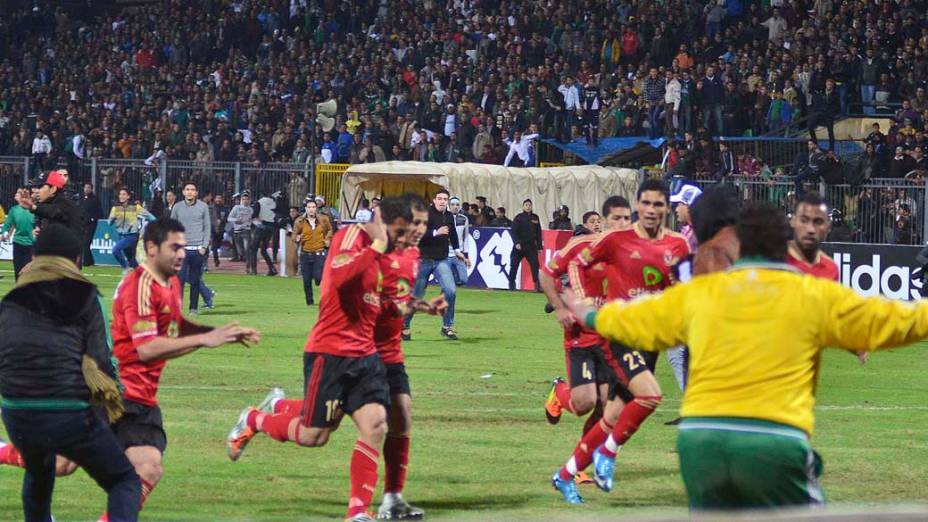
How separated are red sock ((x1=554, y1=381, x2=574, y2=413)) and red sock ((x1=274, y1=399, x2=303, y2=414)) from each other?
7.96 ft

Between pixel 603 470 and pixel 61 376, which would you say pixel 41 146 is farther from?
pixel 61 376

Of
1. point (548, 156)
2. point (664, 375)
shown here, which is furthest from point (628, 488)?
point (548, 156)

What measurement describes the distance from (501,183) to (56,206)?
56.3 feet

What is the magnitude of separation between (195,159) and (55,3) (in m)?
19.2

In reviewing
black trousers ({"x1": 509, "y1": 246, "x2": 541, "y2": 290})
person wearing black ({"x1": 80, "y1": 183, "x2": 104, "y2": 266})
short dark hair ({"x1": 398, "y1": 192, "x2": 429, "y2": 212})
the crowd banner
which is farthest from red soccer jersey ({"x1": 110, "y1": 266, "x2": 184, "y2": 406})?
person wearing black ({"x1": 80, "y1": 183, "x2": 104, "y2": 266})

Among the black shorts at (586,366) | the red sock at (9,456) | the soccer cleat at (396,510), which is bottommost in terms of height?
the soccer cleat at (396,510)

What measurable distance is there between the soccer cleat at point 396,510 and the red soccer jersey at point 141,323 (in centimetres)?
182

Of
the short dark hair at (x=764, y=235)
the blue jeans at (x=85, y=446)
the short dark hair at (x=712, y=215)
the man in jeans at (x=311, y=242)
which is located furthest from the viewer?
the man in jeans at (x=311, y=242)

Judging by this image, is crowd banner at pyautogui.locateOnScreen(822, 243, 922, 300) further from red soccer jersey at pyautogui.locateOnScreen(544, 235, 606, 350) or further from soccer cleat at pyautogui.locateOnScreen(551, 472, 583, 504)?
soccer cleat at pyautogui.locateOnScreen(551, 472, 583, 504)

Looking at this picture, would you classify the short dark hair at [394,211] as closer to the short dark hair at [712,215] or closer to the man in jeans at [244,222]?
the short dark hair at [712,215]

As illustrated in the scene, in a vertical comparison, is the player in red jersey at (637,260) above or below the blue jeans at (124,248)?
above

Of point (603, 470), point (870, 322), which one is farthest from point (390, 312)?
point (870, 322)

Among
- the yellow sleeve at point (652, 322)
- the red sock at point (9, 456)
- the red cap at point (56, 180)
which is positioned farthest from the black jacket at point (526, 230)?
the yellow sleeve at point (652, 322)

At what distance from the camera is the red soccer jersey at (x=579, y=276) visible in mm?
11344
